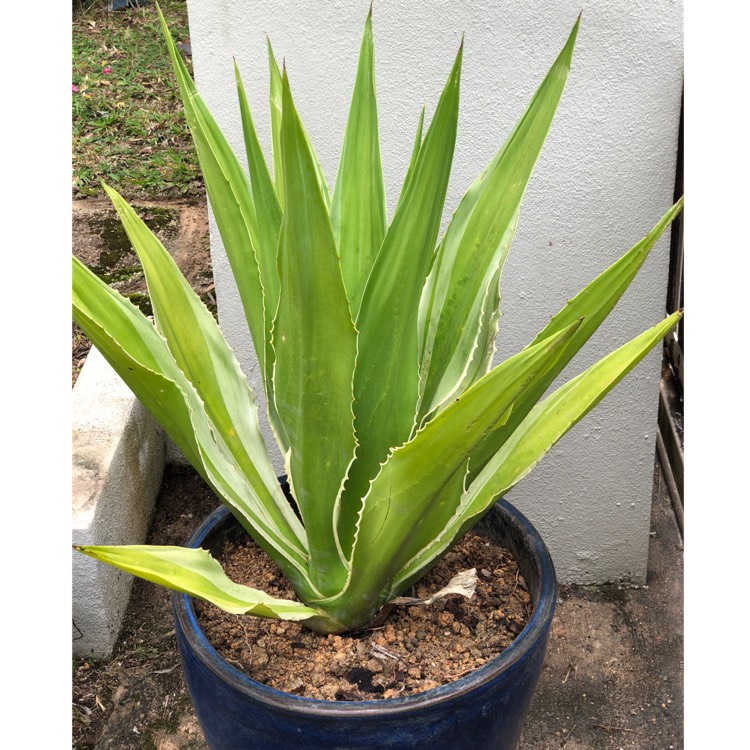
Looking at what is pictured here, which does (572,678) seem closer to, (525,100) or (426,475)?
(426,475)

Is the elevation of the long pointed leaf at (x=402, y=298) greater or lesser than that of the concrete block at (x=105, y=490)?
greater

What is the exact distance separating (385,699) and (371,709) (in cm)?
3

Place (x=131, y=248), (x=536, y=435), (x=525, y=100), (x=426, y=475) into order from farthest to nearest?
(x=131, y=248) → (x=525, y=100) → (x=536, y=435) → (x=426, y=475)

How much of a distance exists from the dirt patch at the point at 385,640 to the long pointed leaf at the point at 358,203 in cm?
44

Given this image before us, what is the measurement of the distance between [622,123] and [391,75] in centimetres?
40

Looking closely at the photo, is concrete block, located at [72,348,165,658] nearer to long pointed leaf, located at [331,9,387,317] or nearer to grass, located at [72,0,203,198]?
long pointed leaf, located at [331,9,387,317]

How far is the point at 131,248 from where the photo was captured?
2.61m

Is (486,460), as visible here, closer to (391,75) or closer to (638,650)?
(391,75)

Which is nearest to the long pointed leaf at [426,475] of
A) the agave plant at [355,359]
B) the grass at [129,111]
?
the agave plant at [355,359]

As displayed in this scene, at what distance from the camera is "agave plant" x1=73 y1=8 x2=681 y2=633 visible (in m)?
0.94

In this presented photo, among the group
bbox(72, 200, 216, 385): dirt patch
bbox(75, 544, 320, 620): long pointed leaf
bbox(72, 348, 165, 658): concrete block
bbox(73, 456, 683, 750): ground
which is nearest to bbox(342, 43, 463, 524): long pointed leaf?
bbox(75, 544, 320, 620): long pointed leaf

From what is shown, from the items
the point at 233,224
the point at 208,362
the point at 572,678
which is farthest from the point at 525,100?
the point at 572,678

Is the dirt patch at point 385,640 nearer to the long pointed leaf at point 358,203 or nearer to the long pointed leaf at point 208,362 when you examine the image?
the long pointed leaf at point 208,362

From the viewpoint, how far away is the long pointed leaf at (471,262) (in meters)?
1.13
